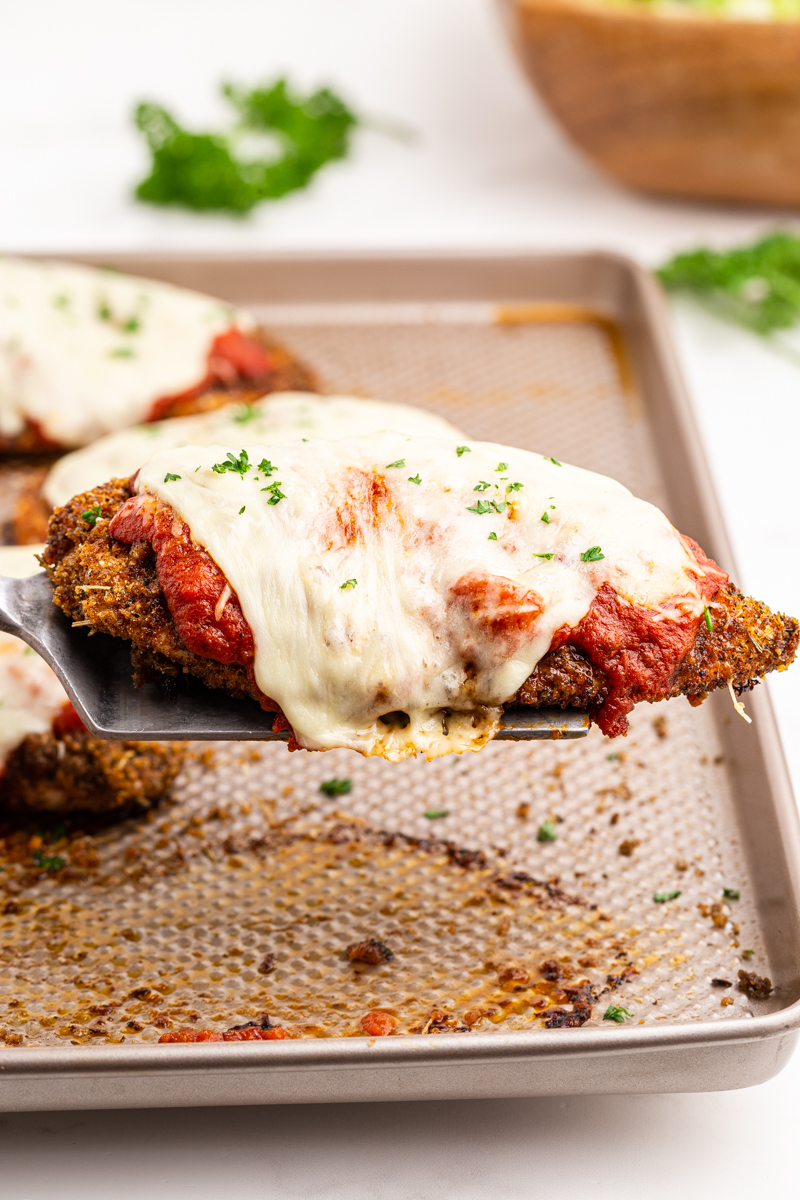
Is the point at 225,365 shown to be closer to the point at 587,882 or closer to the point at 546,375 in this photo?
the point at 546,375

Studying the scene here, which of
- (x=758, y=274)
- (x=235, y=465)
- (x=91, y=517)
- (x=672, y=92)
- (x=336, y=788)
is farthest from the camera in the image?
(x=672, y=92)

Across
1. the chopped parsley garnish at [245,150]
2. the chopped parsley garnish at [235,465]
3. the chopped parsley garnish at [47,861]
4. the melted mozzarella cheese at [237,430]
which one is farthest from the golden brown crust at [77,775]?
the chopped parsley garnish at [245,150]

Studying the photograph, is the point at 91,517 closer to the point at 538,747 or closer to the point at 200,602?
the point at 200,602

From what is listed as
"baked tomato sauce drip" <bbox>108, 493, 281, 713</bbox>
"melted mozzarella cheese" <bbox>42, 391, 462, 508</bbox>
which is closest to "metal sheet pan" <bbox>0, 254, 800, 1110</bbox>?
"melted mozzarella cheese" <bbox>42, 391, 462, 508</bbox>

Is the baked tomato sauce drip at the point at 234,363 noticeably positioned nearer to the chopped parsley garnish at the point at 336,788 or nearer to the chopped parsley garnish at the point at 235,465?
the chopped parsley garnish at the point at 336,788

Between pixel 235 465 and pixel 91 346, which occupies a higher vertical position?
pixel 91 346

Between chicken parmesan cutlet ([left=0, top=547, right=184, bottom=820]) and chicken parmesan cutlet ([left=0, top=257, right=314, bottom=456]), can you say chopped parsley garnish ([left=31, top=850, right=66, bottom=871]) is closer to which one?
chicken parmesan cutlet ([left=0, top=547, right=184, bottom=820])

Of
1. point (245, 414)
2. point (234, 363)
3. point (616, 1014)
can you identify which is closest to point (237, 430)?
point (245, 414)

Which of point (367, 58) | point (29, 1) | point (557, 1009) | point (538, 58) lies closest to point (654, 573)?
point (557, 1009)
